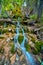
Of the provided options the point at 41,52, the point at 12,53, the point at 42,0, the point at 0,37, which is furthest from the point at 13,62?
the point at 42,0

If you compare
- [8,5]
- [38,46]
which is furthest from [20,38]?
[8,5]

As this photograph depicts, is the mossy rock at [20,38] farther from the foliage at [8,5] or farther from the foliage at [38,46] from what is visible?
the foliage at [8,5]

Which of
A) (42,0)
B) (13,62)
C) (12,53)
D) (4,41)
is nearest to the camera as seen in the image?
(13,62)

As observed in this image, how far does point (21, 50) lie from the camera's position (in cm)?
691

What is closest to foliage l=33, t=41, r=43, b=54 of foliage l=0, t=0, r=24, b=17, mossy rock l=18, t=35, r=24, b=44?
mossy rock l=18, t=35, r=24, b=44

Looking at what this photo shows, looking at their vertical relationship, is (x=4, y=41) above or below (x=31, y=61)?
above

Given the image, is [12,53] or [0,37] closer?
[12,53]

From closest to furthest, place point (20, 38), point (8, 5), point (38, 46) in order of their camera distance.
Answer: point (38, 46), point (20, 38), point (8, 5)

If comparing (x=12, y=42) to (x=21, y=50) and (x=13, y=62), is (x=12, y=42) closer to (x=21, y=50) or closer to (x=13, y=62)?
(x=21, y=50)

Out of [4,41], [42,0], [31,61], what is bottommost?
[31,61]

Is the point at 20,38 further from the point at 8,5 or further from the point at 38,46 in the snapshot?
the point at 8,5

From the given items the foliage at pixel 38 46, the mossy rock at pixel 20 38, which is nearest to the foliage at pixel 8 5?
the mossy rock at pixel 20 38

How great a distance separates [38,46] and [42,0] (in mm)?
3834

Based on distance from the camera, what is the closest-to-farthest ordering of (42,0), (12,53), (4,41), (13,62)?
(13,62), (12,53), (4,41), (42,0)
